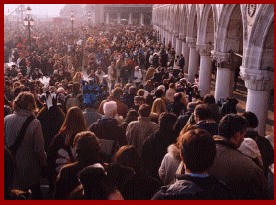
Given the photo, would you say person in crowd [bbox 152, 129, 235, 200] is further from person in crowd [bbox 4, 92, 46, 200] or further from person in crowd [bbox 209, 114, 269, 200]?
person in crowd [bbox 4, 92, 46, 200]

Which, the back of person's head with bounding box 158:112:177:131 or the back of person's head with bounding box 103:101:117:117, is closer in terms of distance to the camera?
the back of person's head with bounding box 158:112:177:131

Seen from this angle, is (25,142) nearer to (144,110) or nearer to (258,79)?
(144,110)

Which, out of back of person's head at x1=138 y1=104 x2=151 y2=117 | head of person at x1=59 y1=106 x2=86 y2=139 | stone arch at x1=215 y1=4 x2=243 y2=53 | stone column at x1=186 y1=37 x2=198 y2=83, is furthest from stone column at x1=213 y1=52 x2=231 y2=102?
head of person at x1=59 y1=106 x2=86 y2=139

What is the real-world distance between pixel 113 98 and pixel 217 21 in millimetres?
5945

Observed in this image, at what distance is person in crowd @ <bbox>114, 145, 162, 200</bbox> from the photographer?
126 inches

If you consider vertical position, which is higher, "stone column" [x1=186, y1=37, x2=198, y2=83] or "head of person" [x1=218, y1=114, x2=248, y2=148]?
"head of person" [x1=218, y1=114, x2=248, y2=148]

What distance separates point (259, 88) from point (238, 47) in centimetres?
331

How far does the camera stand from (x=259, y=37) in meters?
8.40

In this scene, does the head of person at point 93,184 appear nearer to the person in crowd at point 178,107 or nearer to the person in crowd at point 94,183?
the person in crowd at point 94,183

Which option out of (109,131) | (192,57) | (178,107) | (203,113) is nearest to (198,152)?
(203,113)

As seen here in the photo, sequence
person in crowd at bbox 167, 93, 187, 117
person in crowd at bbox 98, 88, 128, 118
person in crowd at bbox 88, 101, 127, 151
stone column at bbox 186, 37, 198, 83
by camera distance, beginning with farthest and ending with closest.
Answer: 1. stone column at bbox 186, 37, 198, 83
2. person in crowd at bbox 98, 88, 128, 118
3. person in crowd at bbox 167, 93, 187, 117
4. person in crowd at bbox 88, 101, 127, 151

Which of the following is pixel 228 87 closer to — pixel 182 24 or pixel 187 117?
pixel 187 117

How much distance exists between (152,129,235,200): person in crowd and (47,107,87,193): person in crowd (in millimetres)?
1831

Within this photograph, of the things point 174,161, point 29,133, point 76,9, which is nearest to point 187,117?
point 174,161
